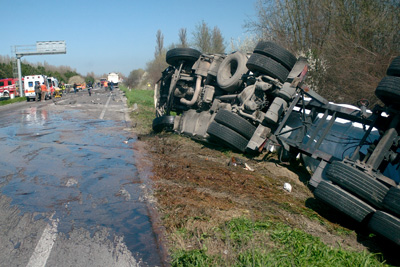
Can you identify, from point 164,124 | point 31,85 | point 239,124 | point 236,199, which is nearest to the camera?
point 236,199

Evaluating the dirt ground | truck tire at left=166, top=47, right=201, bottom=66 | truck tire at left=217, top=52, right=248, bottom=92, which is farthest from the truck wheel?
the dirt ground

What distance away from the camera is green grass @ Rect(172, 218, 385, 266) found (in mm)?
3734

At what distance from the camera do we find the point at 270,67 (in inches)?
351

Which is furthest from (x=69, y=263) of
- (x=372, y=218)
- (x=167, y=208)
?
(x=372, y=218)

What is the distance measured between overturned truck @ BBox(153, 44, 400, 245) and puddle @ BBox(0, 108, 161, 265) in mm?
2533

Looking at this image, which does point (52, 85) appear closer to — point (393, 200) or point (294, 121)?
point (294, 121)

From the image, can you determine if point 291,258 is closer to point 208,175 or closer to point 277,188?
point 277,188

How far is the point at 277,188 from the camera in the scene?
6582 mm

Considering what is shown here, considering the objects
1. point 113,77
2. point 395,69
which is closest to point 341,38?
point 395,69

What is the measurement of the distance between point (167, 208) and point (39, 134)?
8.67 metres

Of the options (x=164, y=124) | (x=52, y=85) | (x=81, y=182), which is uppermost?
(x=81, y=182)

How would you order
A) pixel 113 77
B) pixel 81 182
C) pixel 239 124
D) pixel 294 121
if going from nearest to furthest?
pixel 81 182, pixel 294 121, pixel 239 124, pixel 113 77

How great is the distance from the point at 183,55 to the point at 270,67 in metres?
4.43

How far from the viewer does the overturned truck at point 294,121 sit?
491cm
